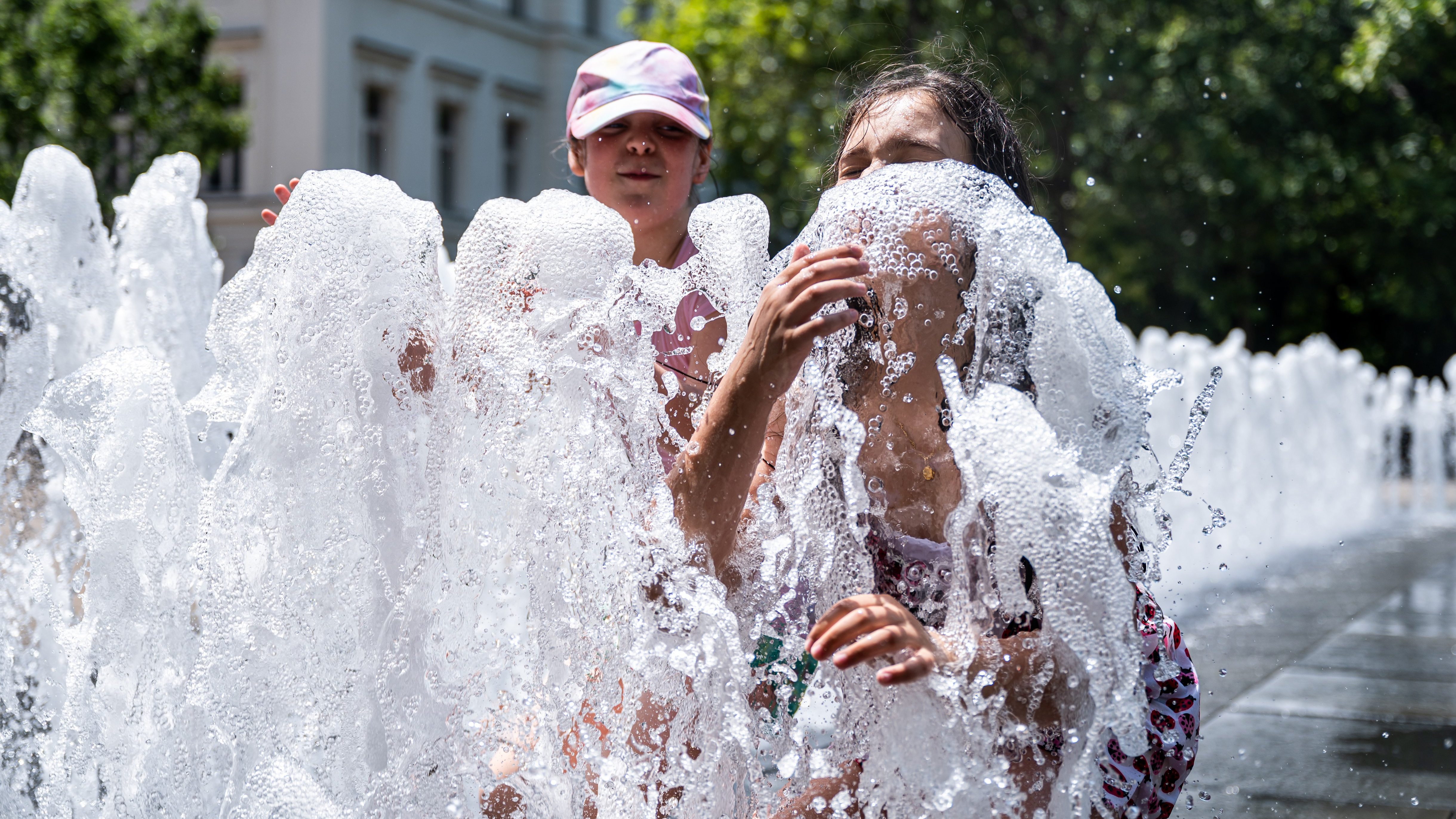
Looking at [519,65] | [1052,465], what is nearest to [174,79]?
[519,65]

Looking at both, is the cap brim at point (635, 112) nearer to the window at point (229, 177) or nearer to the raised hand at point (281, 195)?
the raised hand at point (281, 195)

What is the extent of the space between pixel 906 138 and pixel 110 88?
15194 millimetres

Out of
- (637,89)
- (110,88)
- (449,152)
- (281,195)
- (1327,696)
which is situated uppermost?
(449,152)

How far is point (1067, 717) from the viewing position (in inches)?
68.7

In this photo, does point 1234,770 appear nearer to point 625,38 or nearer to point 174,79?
point 174,79

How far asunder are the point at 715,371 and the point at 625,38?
2738 centimetres

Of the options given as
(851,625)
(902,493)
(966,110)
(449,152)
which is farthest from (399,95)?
(851,625)

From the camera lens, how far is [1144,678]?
78.3 inches

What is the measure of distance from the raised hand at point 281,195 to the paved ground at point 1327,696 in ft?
5.57

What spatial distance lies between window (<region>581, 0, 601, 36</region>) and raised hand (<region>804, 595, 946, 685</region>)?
27.8m

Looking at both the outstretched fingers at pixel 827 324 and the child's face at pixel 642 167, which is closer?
the outstretched fingers at pixel 827 324

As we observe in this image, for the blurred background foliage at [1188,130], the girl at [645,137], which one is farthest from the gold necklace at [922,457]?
the blurred background foliage at [1188,130]

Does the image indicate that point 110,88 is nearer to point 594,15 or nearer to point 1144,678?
point 594,15

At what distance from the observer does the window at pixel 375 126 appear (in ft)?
76.5
